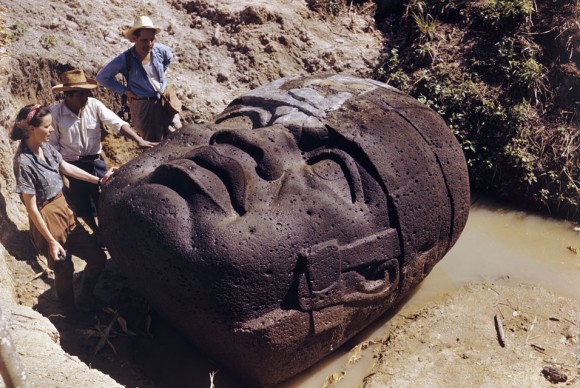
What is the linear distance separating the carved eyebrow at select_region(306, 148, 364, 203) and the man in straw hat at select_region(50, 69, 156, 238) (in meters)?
1.35

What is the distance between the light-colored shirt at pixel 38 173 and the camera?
3980mm

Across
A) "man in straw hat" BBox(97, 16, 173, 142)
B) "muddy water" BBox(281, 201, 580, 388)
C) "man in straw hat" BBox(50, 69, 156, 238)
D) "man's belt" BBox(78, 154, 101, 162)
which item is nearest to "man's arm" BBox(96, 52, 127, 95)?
"man in straw hat" BBox(97, 16, 173, 142)

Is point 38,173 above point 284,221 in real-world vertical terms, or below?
below

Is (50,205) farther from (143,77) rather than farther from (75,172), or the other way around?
(143,77)

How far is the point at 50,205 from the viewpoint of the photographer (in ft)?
13.9

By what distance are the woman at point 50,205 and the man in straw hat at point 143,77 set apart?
45.9 inches

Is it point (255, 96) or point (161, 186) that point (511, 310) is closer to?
point (255, 96)

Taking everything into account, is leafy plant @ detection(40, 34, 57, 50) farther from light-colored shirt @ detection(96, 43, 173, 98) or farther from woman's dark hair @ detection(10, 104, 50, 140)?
woman's dark hair @ detection(10, 104, 50, 140)

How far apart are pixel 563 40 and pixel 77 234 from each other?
18.5 feet

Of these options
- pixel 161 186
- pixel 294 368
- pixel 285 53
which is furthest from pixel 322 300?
pixel 285 53

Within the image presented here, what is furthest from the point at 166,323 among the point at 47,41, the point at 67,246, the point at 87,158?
the point at 47,41

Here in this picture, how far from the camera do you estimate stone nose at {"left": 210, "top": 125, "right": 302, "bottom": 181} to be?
4012 mm

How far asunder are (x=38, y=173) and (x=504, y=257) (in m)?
4.11

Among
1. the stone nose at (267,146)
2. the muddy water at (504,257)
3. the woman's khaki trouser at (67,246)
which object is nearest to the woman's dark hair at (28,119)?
the woman's khaki trouser at (67,246)
